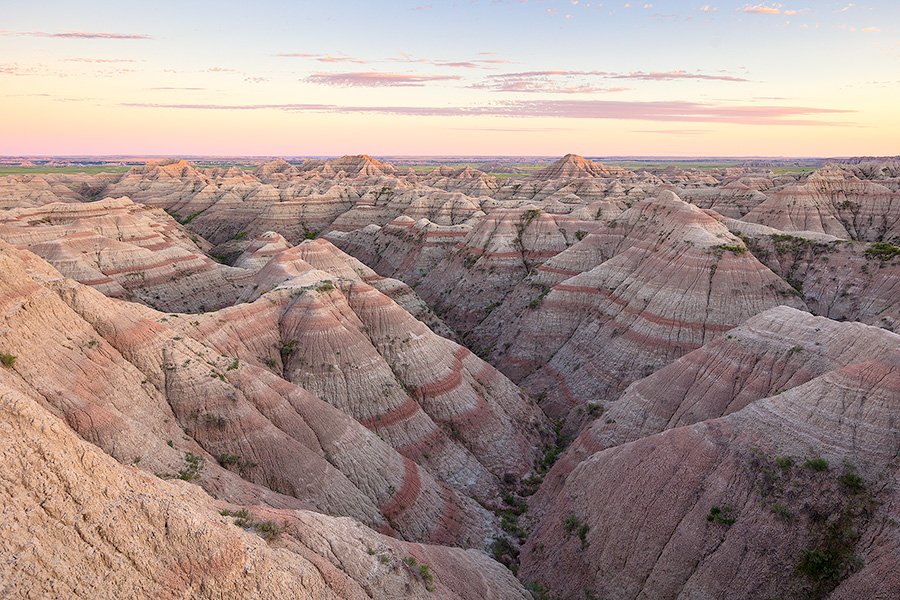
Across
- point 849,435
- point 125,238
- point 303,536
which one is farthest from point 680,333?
point 125,238

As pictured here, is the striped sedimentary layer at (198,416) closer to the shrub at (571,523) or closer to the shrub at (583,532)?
the shrub at (571,523)

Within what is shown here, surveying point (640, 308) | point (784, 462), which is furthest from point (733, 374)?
point (640, 308)

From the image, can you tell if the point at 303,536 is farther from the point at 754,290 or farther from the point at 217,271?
the point at 217,271

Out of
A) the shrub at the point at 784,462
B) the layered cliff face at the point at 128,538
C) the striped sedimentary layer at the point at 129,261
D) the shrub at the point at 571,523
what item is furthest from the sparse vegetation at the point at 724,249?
the striped sedimentary layer at the point at 129,261

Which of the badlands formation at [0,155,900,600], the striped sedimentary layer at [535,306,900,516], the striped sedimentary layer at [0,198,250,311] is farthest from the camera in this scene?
the striped sedimentary layer at [0,198,250,311]

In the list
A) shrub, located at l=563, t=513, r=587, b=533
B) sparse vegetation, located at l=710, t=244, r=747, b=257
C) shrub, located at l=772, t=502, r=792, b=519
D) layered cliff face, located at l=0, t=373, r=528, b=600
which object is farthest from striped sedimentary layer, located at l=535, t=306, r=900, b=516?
layered cliff face, located at l=0, t=373, r=528, b=600

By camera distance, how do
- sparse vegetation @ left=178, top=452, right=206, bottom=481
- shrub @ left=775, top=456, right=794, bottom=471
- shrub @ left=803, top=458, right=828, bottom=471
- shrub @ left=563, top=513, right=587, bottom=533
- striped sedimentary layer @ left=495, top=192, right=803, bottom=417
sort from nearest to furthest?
1. shrub @ left=803, top=458, right=828, bottom=471
2. sparse vegetation @ left=178, top=452, right=206, bottom=481
3. shrub @ left=775, top=456, right=794, bottom=471
4. shrub @ left=563, top=513, right=587, bottom=533
5. striped sedimentary layer @ left=495, top=192, right=803, bottom=417

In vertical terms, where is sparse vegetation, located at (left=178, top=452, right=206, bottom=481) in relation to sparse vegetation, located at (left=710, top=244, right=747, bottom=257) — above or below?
below

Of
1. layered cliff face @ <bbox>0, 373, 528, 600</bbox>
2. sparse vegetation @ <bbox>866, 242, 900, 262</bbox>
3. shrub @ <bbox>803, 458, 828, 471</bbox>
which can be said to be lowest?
shrub @ <bbox>803, 458, 828, 471</bbox>

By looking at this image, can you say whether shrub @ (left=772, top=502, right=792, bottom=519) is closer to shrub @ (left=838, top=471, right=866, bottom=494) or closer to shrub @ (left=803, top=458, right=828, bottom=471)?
shrub @ (left=803, top=458, right=828, bottom=471)
